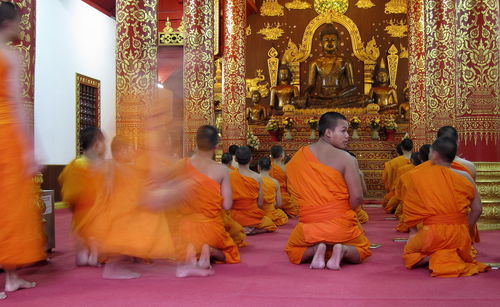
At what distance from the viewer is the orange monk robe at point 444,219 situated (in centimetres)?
466

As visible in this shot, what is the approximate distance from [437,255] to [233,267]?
1696 mm

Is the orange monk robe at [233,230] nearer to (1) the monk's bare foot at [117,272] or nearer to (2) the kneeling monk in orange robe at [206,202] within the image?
(2) the kneeling monk in orange robe at [206,202]

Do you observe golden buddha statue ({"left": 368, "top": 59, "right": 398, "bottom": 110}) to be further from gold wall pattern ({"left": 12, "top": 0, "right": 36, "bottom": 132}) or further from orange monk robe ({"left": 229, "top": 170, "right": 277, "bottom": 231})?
gold wall pattern ({"left": 12, "top": 0, "right": 36, "bottom": 132})

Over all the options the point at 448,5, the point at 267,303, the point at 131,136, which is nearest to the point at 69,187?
the point at 131,136

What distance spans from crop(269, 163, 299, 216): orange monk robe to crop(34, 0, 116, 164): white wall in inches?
144

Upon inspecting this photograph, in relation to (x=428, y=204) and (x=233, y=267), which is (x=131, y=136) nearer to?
(x=233, y=267)

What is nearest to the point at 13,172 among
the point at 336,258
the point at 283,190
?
the point at 336,258

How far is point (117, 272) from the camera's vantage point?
14.8 ft

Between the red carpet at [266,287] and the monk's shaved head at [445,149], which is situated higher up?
the monk's shaved head at [445,149]

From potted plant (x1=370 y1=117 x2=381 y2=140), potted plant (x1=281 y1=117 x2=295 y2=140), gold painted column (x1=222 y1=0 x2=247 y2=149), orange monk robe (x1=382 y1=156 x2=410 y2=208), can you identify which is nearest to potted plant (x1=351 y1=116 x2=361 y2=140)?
potted plant (x1=370 y1=117 x2=381 y2=140)

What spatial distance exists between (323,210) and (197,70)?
617cm

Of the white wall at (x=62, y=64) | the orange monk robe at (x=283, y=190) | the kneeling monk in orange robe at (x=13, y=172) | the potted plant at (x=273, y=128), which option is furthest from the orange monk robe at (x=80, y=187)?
the potted plant at (x=273, y=128)

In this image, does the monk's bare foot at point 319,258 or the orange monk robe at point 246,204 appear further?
the orange monk robe at point 246,204

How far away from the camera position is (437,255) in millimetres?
4695
